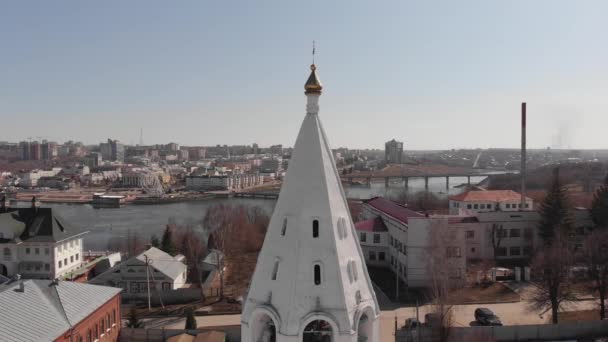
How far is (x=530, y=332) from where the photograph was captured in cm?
1836

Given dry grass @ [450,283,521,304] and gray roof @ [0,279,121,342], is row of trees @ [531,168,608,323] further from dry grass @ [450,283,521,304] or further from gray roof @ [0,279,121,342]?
gray roof @ [0,279,121,342]

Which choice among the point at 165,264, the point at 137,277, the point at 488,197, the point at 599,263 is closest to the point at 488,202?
the point at 488,197

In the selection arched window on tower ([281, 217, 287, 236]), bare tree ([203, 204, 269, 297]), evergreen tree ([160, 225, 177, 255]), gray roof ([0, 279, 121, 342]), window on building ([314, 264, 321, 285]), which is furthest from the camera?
bare tree ([203, 204, 269, 297])

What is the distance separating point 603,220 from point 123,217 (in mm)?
58886

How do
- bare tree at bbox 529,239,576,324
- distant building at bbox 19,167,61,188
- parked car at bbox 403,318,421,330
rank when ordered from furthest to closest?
distant building at bbox 19,167,61,188
bare tree at bbox 529,239,576,324
parked car at bbox 403,318,421,330

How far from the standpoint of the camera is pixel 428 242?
24.6 metres

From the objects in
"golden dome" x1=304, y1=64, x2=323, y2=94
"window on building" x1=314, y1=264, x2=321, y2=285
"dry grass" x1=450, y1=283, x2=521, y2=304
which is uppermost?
"golden dome" x1=304, y1=64, x2=323, y2=94

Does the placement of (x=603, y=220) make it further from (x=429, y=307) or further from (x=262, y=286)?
(x=262, y=286)

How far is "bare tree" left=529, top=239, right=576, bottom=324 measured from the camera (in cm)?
1958

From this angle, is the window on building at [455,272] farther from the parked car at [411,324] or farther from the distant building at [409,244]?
the parked car at [411,324]

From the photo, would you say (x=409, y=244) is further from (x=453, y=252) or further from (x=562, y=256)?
(x=562, y=256)

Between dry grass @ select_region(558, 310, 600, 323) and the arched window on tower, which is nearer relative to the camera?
the arched window on tower

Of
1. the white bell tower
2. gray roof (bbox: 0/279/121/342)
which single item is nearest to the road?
gray roof (bbox: 0/279/121/342)

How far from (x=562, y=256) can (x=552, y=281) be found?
6.74 ft
